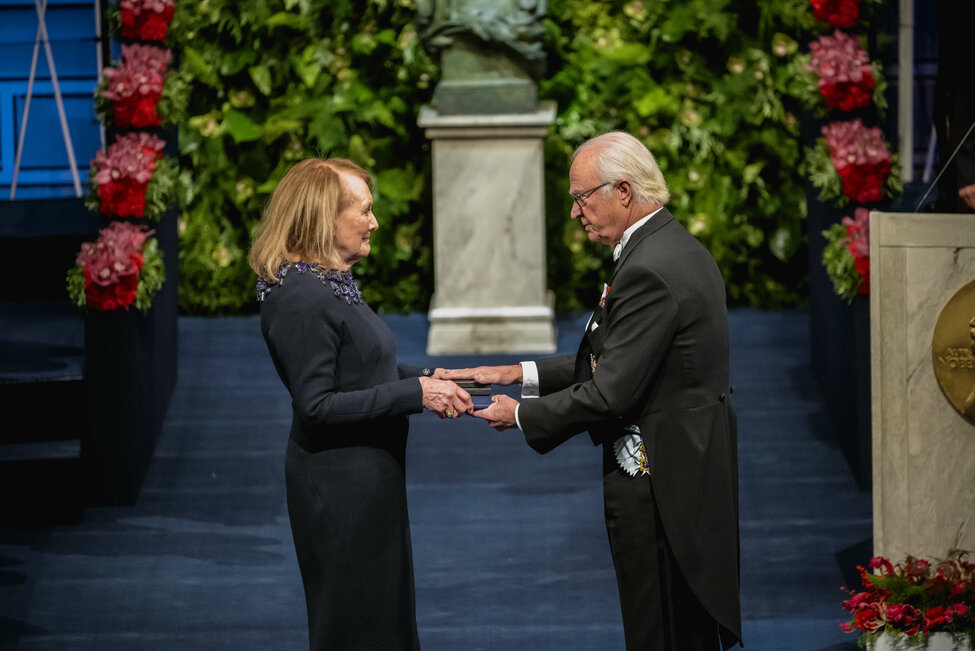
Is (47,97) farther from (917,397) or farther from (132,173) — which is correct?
(917,397)

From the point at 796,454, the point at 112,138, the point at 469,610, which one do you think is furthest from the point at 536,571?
the point at 112,138

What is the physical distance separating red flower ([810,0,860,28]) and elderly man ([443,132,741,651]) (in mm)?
3004

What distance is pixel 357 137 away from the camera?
25.5 ft

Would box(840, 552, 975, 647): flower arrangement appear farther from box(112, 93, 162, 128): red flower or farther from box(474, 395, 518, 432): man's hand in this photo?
box(112, 93, 162, 128): red flower

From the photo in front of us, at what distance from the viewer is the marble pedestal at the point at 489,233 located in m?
6.64

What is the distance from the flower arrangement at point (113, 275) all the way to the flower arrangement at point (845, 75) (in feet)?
8.99

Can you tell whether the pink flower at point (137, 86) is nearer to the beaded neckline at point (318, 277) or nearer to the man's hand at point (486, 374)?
the man's hand at point (486, 374)

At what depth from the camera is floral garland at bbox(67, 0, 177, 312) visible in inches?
219

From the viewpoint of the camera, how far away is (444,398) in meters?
3.33

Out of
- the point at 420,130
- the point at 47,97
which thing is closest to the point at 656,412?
the point at 420,130

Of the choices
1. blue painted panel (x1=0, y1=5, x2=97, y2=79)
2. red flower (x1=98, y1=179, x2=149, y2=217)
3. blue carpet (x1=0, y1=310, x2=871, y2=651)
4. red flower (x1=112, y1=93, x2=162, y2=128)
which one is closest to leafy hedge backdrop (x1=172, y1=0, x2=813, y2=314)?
blue painted panel (x1=0, y1=5, x2=97, y2=79)

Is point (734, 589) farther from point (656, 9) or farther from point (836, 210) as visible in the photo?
point (656, 9)

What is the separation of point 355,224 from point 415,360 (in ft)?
11.0

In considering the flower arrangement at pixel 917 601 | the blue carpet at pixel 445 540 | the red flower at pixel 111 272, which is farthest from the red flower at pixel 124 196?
the flower arrangement at pixel 917 601
